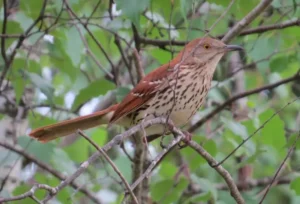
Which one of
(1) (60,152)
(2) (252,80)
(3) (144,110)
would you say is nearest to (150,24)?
(3) (144,110)

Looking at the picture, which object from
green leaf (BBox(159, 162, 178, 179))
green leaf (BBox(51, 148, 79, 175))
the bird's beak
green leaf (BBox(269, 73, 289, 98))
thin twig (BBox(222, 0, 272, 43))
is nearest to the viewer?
thin twig (BBox(222, 0, 272, 43))

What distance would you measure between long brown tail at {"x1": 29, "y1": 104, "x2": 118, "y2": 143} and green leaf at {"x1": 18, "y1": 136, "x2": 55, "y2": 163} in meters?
0.03

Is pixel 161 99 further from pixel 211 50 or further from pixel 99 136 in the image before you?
pixel 99 136

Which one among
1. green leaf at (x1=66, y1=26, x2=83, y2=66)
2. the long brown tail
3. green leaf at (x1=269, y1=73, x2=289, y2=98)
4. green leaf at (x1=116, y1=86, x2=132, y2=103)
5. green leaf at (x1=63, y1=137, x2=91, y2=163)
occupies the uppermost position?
green leaf at (x1=269, y1=73, x2=289, y2=98)

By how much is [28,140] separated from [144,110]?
61 cm

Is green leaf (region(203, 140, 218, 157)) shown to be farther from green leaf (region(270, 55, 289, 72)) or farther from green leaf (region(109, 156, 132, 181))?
green leaf (region(270, 55, 289, 72))

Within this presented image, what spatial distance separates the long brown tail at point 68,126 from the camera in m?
3.96

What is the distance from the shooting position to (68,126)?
4.09m

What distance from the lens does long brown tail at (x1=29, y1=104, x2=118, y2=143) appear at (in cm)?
396

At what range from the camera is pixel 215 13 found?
5.11 m

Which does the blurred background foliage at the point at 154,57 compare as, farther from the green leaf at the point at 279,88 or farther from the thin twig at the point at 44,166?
the green leaf at the point at 279,88

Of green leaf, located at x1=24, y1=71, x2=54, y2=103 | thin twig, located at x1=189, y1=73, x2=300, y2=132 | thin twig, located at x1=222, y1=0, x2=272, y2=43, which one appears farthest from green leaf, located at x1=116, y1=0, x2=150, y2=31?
thin twig, located at x1=189, y1=73, x2=300, y2=132

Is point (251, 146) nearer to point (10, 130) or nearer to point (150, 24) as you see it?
point (150, 24)

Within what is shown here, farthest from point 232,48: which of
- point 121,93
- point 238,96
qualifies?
point 121,93
